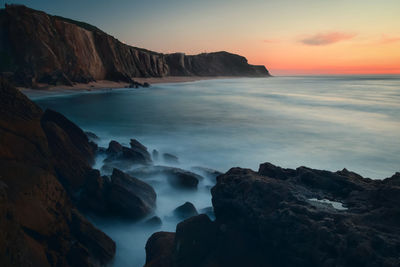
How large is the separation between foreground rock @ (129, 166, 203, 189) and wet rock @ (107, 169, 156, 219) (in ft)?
3.82

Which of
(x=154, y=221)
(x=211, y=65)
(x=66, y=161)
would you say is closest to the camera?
(x=154, y=221)

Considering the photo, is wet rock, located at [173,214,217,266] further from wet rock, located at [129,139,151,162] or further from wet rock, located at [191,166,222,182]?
wet rock, located at [129,139,151,162]

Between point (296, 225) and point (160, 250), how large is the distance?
1.77 metres

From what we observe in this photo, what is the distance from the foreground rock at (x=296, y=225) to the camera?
2.26 meters

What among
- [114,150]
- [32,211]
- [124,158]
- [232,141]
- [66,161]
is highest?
[32,211]

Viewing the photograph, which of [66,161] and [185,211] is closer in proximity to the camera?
[185,211]

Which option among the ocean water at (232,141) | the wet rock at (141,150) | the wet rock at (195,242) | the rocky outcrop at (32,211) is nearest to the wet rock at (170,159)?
the ocean water at (232,141)

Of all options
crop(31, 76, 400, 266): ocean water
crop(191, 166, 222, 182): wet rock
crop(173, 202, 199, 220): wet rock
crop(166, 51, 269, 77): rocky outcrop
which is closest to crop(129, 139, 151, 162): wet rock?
crop(31, 76, 400, 266): ocean water

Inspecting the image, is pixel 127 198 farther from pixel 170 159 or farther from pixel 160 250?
pixel 170 159

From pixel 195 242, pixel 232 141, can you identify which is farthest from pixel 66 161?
pixel 232 141

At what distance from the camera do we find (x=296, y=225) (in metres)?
2.54

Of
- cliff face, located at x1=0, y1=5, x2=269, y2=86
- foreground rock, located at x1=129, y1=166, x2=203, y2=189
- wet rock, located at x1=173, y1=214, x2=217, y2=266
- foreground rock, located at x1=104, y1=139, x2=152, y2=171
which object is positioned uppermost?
cliff face, located at x1=0, y1=5, x2=269, y2=86

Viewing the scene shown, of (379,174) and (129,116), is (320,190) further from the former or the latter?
(129,116)

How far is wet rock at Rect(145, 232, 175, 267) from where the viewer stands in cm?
307
